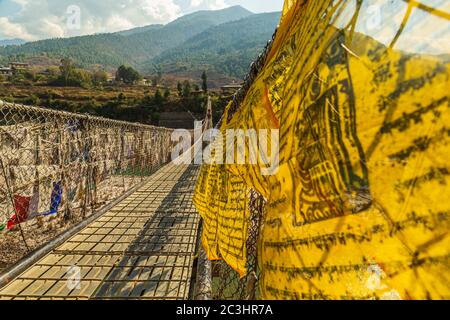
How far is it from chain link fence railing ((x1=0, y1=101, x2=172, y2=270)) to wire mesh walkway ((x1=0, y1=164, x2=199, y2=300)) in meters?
1.06

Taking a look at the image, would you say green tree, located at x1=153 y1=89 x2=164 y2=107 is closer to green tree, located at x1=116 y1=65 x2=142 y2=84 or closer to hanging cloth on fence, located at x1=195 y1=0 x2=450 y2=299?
green tree, located at x1=116 y1=65 x2=142 y2=84

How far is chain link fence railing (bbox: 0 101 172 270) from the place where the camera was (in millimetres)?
4434

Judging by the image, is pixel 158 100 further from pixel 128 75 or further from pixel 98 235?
pixel 98 235

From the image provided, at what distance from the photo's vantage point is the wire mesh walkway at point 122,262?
8.28 ft

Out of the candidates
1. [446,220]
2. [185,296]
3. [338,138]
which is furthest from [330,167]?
[185,296]

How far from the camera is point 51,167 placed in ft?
18.0

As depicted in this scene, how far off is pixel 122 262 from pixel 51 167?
3.38 metres

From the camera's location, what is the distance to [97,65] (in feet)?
578

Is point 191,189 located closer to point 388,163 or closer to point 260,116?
point 260,116

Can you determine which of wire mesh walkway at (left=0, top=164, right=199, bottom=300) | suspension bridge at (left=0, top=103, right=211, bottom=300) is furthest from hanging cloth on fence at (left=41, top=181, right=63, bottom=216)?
wire mesh walkway at (left=0, top=164, right=199, bottom=300)

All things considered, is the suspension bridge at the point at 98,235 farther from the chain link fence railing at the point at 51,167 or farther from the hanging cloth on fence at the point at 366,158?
the hanging cloth on fence at the point at 366,158

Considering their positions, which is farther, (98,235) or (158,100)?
(158,100)

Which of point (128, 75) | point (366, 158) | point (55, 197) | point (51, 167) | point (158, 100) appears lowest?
point (55, 197)

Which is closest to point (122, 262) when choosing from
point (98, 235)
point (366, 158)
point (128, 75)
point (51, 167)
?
point (98, 235)
